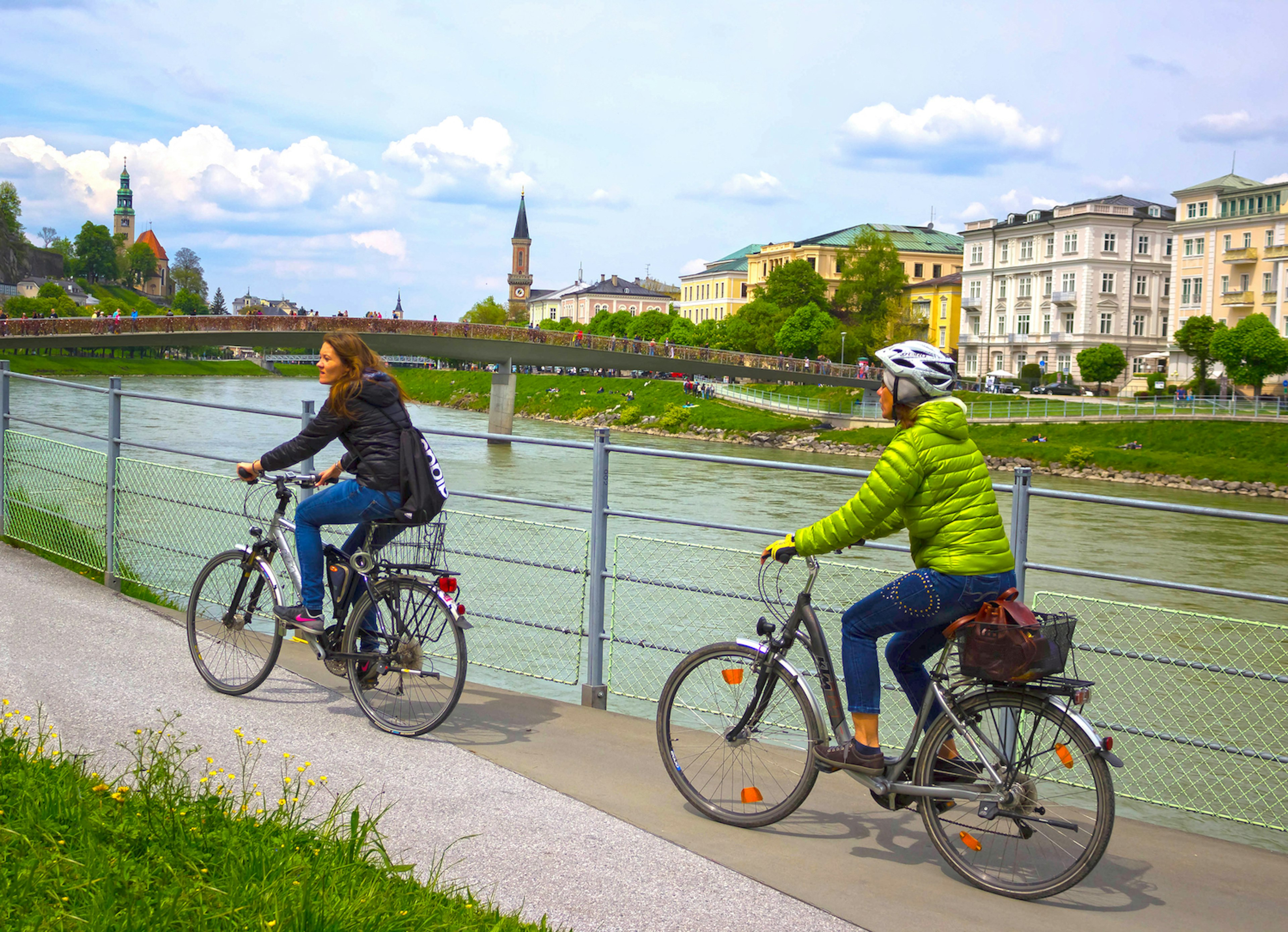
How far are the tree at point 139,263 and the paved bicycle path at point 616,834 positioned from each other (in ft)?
591

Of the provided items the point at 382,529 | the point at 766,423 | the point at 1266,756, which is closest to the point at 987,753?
the point at 1266,756

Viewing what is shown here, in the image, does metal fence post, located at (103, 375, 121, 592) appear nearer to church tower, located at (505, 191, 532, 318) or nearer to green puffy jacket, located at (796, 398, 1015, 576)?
green puffy jacket, located at (796, 398, 1015, 576)

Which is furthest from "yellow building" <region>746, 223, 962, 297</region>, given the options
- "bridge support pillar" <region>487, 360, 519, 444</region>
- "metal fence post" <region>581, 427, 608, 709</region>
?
"metal fence post" <region>581, 427, 608, 709</region>

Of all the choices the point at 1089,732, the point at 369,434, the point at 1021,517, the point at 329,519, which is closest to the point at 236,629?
the point at 329,519

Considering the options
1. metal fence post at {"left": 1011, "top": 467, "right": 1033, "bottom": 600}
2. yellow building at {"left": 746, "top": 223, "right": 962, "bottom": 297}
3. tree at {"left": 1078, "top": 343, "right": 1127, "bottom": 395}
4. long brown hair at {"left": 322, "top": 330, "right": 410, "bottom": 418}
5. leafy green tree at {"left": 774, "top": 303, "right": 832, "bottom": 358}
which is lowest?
metal fence post at {"left": 1011, "top": 467, "right": 1033, "bottom": 600}

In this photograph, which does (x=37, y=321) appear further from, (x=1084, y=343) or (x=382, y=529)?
(x=1084, y=343)

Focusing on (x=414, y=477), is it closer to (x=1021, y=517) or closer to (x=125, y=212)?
(x=1021, y=517)

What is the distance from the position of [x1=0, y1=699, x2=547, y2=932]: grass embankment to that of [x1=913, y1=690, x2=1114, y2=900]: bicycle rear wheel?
4.37 feet

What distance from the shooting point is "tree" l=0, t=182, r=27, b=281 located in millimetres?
126500

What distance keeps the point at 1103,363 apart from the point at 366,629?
6189 cm

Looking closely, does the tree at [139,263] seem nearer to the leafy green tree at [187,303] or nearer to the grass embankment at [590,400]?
the leafy green tree at [187,303]

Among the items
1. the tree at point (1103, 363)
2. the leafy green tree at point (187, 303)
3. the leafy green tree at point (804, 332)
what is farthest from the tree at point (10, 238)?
the tree at point (1103, 363)

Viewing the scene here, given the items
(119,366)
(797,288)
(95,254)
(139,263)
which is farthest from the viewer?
(139,263)

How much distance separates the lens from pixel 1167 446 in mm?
43188
